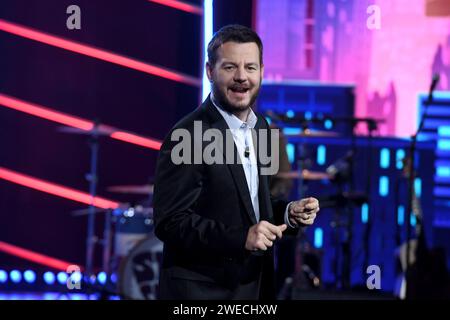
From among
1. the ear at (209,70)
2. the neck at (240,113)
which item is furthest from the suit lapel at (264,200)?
the ear at (209,70)

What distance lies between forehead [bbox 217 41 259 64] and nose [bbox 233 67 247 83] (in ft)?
0.09

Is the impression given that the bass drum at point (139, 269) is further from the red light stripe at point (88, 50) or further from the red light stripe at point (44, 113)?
the red light stripe at point (44, 113)

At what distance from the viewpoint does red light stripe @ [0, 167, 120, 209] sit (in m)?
7.25

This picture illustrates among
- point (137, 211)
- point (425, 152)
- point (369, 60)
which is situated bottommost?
point (137, 211)

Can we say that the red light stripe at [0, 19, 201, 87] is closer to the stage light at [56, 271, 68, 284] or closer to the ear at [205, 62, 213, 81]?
the stage light at [56, 271, 68, 284]

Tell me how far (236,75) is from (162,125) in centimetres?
489

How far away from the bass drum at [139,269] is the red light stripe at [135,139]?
146cm

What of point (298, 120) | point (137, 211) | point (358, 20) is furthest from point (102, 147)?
point (358, 20)

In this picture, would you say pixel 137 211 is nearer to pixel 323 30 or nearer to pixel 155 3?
pixel 155 3

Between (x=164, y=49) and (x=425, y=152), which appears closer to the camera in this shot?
(x=164, y=49)

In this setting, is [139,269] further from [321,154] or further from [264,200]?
[264,200]

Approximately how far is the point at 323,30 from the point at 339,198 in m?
1.56

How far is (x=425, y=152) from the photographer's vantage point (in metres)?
7.42

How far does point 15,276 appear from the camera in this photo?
7.15m
